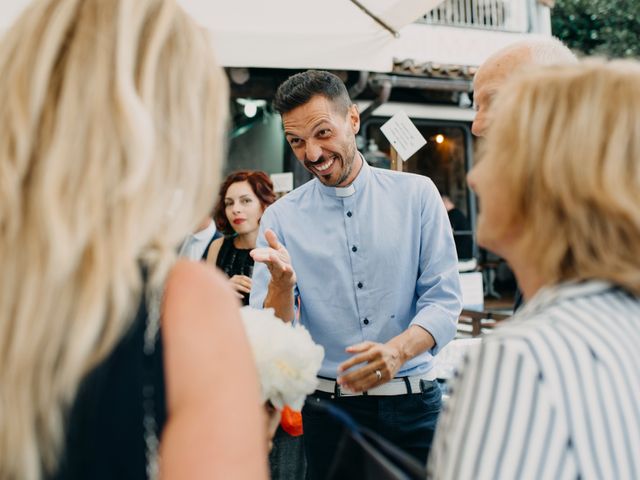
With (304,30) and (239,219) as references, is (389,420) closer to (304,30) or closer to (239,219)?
(239,219)

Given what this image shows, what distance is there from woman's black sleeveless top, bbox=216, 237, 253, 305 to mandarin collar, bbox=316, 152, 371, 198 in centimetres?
107

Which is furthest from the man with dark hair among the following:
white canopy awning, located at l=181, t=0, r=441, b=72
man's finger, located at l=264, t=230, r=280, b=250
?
white canopy awning, located at l=181, t=0, r=441, b=72

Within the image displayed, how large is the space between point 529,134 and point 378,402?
5.00 ft

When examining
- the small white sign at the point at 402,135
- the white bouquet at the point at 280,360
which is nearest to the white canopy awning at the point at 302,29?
the small white sign at the point at 402,135

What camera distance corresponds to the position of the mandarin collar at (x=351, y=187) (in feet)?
7.98

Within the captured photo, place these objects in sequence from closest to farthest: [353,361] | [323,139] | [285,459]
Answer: [353,361] < [323,139] < [285,459]

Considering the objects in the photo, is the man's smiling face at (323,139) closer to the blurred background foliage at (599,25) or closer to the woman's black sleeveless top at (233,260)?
the woman's black sleeveless top at (233,260)

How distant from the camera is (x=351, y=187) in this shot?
244cm

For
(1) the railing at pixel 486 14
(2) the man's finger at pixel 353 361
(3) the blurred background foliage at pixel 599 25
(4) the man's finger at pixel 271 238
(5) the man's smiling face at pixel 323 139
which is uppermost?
(3) the blurred background foliage at pixel 599 25

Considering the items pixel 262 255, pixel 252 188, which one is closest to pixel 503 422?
pixel 262 255

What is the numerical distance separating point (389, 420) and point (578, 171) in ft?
5.06

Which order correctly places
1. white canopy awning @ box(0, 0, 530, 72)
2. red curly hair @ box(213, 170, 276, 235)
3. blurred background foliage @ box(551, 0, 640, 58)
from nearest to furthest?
white canopy awning @ box(0, 0, 530, 72)
red curly hair @ box(213, 170, 276, 235)
blurred background foliage @ box(551, 0, 640, 58)

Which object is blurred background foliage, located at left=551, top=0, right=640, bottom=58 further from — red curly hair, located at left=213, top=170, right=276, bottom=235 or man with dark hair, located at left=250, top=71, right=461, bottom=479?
man with dark hair, located at left=250, top=71, right=461, bottom=479

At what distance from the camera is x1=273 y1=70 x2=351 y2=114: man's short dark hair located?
7.85 feet
